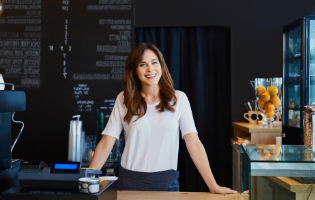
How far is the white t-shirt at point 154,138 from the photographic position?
156 centimetres

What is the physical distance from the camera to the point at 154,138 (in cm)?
159

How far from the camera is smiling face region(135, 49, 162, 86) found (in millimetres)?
1638

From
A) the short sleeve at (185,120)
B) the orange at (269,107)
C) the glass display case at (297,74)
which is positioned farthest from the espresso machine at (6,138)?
the orange at (269,107)

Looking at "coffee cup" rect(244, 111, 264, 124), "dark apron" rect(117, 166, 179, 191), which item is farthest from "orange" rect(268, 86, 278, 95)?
"dark apron" rect(117, 166, 179, 191)

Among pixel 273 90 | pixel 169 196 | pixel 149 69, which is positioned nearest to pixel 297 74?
pixel 273 90

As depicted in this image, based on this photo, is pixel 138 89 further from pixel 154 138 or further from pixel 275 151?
pixel 275 151

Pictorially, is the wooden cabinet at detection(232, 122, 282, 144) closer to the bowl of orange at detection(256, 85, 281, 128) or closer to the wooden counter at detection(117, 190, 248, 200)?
the bowl of orange at detection(256, 85, 281, 128)

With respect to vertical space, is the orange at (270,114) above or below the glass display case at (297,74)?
below

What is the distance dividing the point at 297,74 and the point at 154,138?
1606 millimetres

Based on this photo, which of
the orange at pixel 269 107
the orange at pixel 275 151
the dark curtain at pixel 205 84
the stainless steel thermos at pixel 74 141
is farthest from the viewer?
the dark curtain at pixel 205 84

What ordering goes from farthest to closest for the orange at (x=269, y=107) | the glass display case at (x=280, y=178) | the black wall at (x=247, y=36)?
the black wall at (x=247, y=36) → the orange at (x=269, y=107) → the glass display case at (x=280, y=178)

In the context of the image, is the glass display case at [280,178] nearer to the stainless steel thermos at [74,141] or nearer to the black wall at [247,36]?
the stainless steel thermos at [74,141]

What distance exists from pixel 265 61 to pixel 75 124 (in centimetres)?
204

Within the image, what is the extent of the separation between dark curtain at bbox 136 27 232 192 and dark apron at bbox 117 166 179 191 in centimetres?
183
